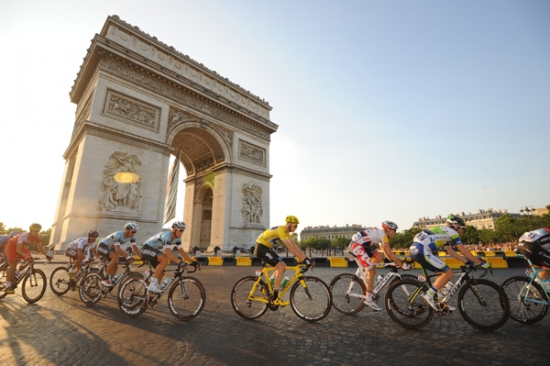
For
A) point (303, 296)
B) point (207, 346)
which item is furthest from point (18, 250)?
point (303, 296)

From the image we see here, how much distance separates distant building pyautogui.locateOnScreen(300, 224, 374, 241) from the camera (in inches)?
4555

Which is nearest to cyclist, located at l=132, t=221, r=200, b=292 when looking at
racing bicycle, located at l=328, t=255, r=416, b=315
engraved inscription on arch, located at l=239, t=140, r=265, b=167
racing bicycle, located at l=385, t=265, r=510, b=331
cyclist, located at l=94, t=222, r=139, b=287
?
cyclist, located at l=94, t=222, r=139, b=287

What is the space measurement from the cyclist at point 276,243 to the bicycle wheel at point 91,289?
3.61 meters

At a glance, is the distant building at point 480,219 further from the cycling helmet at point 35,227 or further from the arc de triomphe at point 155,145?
the cycling helmet at point 35,227

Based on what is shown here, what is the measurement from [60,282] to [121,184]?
1075cm

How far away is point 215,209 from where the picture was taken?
2200 cm

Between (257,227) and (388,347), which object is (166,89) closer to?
(257,227)

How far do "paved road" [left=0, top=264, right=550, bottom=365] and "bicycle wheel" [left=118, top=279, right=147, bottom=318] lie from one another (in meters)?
0.14

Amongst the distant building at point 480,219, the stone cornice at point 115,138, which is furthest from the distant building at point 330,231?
the stone cornice at point 115,138

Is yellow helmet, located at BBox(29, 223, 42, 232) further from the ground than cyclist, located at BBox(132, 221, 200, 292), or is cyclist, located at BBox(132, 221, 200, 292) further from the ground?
yellow helmet, located at BBox(29, 223, 42, 232)

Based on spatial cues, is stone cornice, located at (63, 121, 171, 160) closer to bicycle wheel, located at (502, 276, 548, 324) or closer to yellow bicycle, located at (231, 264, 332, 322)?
yellow bicycle, located at (231, 264, 332, 322)

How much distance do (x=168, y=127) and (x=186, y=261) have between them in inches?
666

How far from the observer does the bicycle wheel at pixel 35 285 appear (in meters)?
5.51

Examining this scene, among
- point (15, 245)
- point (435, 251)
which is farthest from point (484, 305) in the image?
point (15, 245)
